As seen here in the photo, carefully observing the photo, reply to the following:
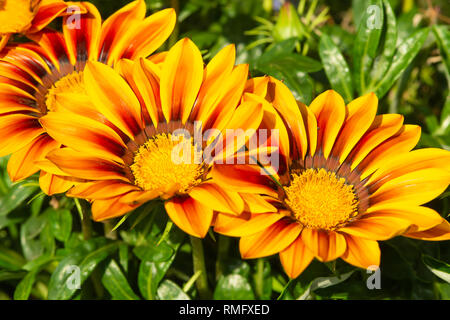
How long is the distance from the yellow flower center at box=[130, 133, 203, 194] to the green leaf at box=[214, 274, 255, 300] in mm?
364

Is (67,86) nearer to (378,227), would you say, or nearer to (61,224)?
(61,224)

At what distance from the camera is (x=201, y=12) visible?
6.77 ft

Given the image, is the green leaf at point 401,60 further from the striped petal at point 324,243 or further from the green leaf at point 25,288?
the green leaf at point 25,288

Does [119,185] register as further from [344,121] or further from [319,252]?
[344,121]

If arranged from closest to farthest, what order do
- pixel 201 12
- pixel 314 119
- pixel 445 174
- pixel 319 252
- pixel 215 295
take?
pixel 319 252 → pixel 445 174 → pixel 314 119 → pixel 215 295 → pixel 201 12

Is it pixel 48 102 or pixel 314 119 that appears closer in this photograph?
pixel 314 119

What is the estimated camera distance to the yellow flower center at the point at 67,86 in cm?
142

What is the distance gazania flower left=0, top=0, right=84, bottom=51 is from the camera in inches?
54.1

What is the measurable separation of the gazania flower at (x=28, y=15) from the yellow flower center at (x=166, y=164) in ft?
1.41

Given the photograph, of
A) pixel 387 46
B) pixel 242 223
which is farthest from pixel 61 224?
pixel 387 46

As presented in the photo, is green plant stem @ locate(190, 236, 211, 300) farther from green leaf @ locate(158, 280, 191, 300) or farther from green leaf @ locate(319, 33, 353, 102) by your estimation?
green leaf @ locate(319, 33, 353, 102)

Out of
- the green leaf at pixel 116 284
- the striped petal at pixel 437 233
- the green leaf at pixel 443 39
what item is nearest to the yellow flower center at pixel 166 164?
the green leaf at pixel 116 284

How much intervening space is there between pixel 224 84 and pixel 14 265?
0.93 m

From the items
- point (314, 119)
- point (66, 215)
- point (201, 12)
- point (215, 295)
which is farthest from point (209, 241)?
point (201, 12)
